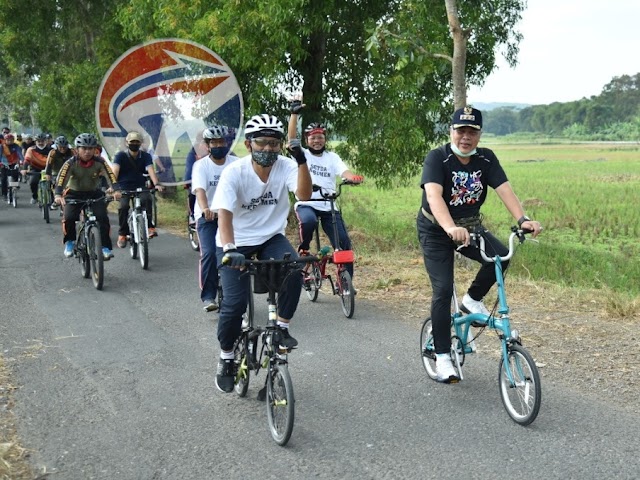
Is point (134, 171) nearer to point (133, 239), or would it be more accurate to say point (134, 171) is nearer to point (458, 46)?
point (133, 239)

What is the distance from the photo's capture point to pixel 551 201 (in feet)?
82.2

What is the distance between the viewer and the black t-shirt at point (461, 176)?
217 inches

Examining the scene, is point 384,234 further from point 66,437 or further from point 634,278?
point 66,437

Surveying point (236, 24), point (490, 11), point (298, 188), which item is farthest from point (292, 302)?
point (490, 11)

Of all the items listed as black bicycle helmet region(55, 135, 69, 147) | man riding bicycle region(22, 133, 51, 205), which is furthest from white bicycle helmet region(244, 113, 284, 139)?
man riding bicycle region(22, 133, 51, 205)

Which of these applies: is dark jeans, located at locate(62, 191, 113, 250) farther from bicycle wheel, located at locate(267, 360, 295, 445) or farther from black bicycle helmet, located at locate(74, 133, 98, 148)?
bicycle wheel, located at locate(267, 360, 295, 445)

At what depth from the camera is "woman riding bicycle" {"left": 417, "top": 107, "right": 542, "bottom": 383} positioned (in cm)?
545

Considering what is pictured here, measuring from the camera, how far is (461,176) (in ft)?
18.2

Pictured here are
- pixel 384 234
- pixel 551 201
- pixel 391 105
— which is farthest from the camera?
pixel 551 201

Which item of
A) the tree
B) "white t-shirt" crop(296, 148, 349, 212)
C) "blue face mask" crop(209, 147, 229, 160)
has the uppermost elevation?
the tree

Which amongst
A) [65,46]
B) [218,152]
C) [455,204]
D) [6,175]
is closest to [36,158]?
[6,175]

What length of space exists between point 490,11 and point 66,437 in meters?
11.7

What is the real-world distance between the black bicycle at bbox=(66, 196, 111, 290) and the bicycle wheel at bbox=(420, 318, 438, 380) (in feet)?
17.5

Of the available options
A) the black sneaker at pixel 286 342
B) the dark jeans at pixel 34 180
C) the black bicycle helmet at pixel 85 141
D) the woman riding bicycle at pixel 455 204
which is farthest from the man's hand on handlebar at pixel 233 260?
the dark jeans at pixel 34 180
